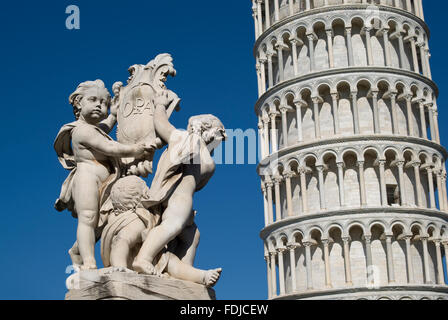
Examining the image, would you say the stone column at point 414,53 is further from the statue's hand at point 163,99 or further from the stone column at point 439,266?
the statue's hand at point 163,99

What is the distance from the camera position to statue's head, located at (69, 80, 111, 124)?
20.2ft

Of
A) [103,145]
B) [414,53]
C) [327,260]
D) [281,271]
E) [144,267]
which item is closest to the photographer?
[144,267]

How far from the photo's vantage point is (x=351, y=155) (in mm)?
40250

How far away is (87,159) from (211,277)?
4.37 ft

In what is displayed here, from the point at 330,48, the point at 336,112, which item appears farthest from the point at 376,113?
the point at 330,48

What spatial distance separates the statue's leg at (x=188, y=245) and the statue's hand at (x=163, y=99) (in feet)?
3.34

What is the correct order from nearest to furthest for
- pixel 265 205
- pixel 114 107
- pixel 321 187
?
1. pixel 114 107
2. pixel 321 187
3. pixel 265 205

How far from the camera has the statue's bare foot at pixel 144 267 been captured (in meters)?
5.48

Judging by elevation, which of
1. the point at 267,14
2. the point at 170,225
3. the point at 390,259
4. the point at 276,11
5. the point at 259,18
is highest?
the point at 259,18

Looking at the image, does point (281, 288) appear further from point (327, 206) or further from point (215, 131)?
point (215, 131)

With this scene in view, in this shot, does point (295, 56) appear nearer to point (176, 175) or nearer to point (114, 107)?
point (114, 107)

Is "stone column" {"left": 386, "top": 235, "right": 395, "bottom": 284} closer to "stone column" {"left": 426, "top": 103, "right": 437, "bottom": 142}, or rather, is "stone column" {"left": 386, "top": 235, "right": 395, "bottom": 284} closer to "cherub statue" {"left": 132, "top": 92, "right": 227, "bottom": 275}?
"stone column" {"left": 426, "top": 103, "right": 437, "bottom": 142}
